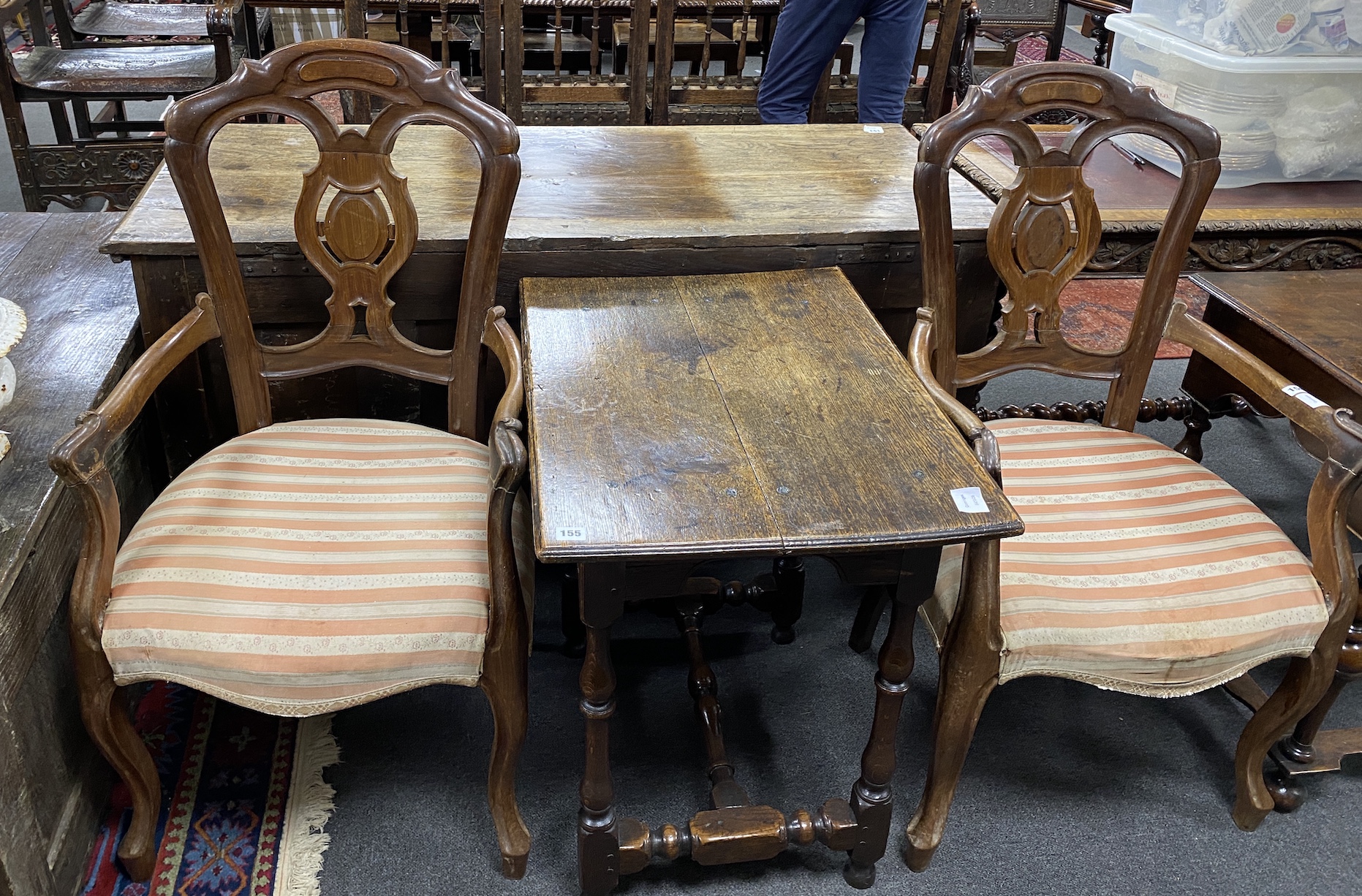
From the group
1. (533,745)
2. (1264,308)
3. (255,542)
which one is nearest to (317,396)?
(255,542)

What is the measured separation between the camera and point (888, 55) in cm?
286

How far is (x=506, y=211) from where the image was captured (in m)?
1.58

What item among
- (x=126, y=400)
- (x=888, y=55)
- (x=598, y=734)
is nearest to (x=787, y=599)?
(x=598, y=734)

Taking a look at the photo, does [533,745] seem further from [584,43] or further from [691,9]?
[584,43]

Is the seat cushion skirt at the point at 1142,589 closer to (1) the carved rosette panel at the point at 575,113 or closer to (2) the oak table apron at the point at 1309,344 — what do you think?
(2) the oak table apron at the point at 1309,344

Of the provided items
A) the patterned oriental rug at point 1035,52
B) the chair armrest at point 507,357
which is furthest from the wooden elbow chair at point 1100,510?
the patterned oriental rug at point 1035,52

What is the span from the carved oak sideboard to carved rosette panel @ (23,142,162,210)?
2.44m

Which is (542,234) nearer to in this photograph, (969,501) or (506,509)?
(506,509)

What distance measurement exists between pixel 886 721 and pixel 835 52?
195 cm

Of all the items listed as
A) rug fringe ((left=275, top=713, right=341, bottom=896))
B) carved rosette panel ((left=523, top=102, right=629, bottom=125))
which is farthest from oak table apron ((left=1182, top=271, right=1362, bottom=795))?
carved rosette panel ((left=523, top=102, right=629, bottom=125))

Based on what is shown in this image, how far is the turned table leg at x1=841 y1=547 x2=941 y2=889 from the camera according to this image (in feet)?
4.27

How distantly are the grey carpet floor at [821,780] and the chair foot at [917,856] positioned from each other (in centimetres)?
2

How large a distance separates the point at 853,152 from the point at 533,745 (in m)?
1.31

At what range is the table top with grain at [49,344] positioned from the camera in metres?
1.42
